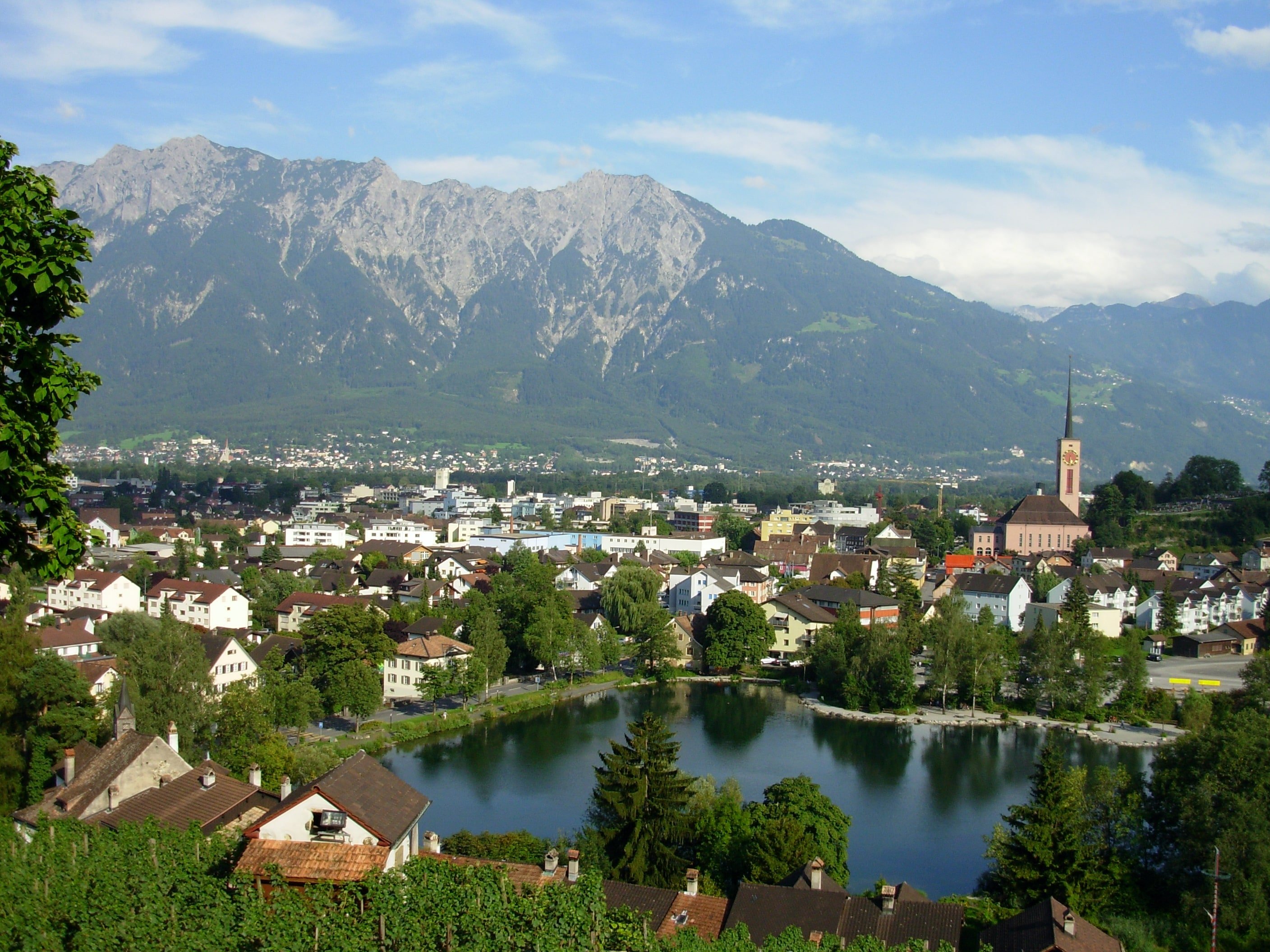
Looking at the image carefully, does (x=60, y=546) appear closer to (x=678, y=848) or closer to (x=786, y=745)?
(x=678, y=848)

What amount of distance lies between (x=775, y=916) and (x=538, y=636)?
1559 centimetres

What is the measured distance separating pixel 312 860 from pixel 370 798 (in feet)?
4.17

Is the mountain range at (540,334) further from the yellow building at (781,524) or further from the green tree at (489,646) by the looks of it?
the green tree at (489,646)

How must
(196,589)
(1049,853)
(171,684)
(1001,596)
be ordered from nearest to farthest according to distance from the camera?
(1049,853)
(171,684)
(196,589)
(1001,596)

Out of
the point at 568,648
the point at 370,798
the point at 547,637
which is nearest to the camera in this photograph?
the point at 370,798

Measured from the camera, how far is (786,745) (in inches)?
771

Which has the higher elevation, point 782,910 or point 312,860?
point 312,860

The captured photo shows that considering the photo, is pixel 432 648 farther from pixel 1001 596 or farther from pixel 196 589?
pixel 1001 596

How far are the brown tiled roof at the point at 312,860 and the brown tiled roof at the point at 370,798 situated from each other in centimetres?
58

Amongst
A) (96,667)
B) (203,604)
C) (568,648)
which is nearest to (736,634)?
(568,648)

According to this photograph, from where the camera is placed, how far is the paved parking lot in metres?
24.2

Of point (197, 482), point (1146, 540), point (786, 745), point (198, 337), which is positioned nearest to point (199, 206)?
point (198, 337)

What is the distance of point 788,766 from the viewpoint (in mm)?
18156

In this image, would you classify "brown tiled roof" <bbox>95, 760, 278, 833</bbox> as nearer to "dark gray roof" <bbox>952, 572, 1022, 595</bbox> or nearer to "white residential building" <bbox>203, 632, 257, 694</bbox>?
"white residential building" <bbox>203, 632, 257, 694</bbox>
